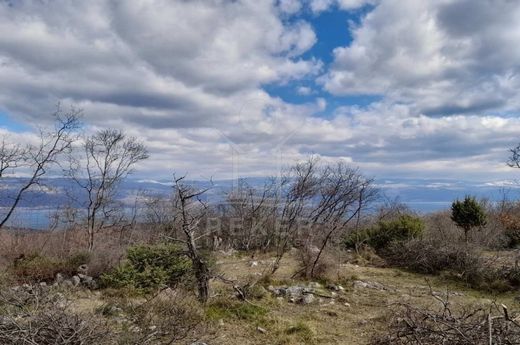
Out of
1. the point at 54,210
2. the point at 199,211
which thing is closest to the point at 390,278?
the point at 199,211

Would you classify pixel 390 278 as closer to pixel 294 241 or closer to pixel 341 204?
pixel 294 241

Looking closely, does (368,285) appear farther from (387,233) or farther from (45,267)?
(45,267)

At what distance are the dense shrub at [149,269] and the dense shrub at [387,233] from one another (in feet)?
33.4

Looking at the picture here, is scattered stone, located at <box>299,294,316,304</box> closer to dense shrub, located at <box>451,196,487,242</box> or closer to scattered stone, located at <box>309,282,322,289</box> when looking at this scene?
scattered stone, located at <box>309,282,322,289</box>

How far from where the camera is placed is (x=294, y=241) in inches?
803

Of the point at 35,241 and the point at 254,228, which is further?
the point at 254,228

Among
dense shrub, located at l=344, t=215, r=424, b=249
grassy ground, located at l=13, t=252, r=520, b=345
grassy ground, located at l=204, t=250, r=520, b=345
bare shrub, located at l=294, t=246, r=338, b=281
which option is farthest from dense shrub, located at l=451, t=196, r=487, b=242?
bare shrub, located at l=294, t=246, r=338, b=281

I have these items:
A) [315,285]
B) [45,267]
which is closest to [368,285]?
[315,285]

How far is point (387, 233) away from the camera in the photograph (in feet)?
61.4

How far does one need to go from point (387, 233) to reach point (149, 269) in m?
11.9

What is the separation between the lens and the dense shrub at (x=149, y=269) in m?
10.1

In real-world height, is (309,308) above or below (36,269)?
below

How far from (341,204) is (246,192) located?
19.5 ft

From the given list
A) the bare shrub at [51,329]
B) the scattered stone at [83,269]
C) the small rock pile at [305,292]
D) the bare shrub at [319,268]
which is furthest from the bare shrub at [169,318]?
the bare shrub at [319,268]
